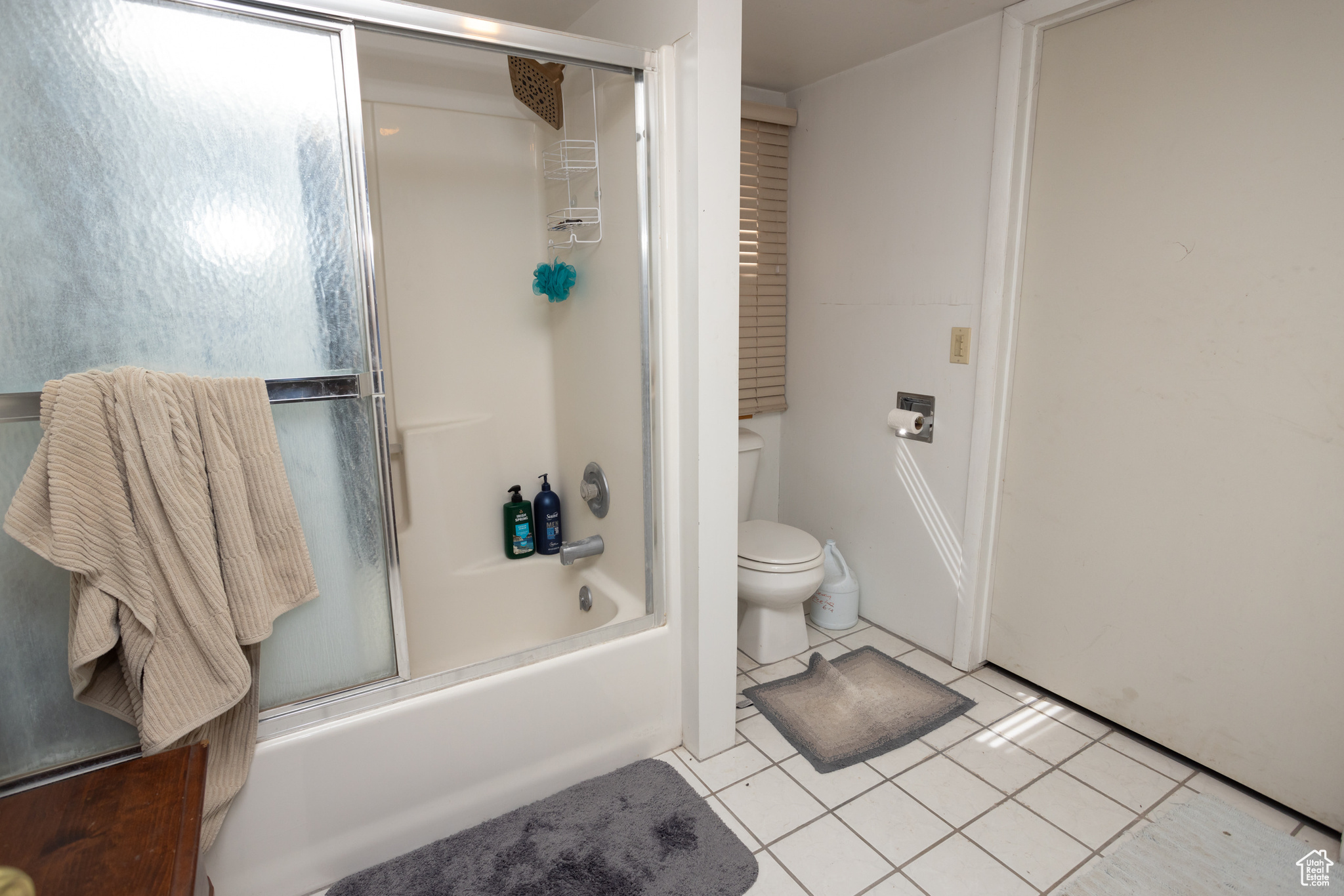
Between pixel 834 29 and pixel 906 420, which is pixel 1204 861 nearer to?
pixel 906 420

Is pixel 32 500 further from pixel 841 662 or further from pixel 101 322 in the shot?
pixel 841 662

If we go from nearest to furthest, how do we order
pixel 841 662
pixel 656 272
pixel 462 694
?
pixel 462 694 < pixel 656 272 < pixel 841 662

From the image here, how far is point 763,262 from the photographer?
9.27 ft

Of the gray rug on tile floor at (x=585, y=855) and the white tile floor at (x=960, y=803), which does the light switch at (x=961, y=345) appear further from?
the gray rug on tile floor at (x=585, y=855)

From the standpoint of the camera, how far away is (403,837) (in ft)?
5.20

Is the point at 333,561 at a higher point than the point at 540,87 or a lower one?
lower

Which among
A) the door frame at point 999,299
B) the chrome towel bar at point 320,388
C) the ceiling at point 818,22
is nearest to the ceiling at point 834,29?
the ceiling at point 818,22

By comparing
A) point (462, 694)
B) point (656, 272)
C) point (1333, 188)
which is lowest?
point (462, 694)

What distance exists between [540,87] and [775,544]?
1.65m

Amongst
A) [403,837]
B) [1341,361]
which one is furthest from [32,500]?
[1341,361]

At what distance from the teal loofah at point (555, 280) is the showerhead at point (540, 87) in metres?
0.44

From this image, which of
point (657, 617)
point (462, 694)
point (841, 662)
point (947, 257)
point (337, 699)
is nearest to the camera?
point (337, 699)

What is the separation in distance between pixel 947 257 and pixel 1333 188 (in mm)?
923

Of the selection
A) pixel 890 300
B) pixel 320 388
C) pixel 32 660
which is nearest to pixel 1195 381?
pixel 890 300
